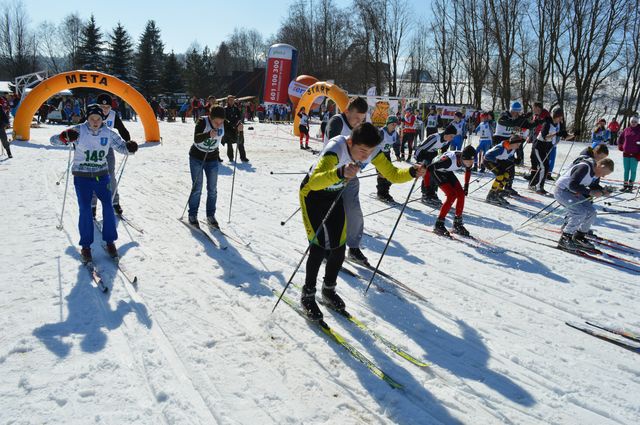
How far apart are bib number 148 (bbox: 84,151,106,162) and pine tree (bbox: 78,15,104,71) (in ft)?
148

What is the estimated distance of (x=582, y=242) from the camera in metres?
6.31

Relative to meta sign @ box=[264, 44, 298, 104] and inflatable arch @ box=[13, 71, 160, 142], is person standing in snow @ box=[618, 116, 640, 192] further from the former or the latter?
meta sign @ box=[264, 44, 298, 104]

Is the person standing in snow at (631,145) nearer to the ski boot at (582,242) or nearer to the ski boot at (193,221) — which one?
the ski boot at (582,242)

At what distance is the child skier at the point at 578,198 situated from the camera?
6.00m

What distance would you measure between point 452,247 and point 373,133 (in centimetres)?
357

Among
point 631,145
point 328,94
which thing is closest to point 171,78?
point 328,94

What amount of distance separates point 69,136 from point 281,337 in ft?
10.2

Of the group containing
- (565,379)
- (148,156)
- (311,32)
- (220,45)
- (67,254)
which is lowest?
(565,379)

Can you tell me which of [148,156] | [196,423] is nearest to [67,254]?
[196,423]

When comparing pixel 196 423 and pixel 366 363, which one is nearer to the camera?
pixel 196 423

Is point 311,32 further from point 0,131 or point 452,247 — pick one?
point 452,247

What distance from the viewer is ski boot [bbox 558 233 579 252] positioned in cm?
627

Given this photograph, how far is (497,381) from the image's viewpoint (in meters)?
3.04

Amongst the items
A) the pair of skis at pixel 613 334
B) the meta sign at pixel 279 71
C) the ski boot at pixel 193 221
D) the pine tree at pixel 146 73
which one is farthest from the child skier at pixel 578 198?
the pine tree at pixel 146 73
